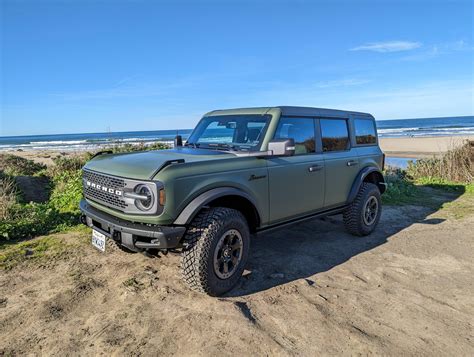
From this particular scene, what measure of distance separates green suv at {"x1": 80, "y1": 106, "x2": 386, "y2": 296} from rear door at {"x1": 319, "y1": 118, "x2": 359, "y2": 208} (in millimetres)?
15

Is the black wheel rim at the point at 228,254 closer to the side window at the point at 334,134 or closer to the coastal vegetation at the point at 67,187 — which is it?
the side window at the point at 334,134

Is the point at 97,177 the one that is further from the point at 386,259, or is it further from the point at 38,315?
the point at 386,259

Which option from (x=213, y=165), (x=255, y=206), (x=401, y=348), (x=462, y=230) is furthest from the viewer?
(x=462, y=230)

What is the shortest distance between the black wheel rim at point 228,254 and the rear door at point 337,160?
168 cm

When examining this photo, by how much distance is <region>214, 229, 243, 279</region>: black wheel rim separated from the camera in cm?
338

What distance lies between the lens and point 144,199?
3.07 metres

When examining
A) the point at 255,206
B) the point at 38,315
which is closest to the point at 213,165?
the point at 255,206

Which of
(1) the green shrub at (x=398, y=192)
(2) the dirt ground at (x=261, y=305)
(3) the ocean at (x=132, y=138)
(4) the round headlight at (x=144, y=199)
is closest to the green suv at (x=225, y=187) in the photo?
(4) the round headlight at (x=144, y=199)

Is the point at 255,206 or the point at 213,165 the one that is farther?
the point at 255,206

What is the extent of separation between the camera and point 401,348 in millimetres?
2664

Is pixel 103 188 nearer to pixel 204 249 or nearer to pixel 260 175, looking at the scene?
pixel 204 249

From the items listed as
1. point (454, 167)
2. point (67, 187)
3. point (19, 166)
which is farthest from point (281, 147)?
point (19, 166)

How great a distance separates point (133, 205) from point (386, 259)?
3.30m

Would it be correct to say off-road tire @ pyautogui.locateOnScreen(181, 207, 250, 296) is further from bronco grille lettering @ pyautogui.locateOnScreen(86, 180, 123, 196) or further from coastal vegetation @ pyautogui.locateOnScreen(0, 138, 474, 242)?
coastal vegetation @ pyautogui.locateOnScreen(0, 138, 474, 242)
